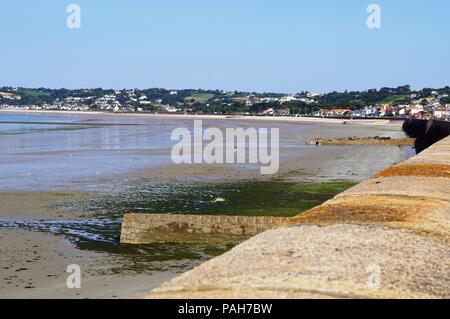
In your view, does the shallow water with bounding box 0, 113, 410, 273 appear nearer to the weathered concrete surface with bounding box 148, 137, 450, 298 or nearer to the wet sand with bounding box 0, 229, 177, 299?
the wet sand with bounding box 0, 229, 177, 299

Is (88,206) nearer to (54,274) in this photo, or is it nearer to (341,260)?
(54,274)

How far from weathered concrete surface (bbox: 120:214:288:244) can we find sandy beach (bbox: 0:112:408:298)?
47 cm

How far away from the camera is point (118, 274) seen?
12.0 metres

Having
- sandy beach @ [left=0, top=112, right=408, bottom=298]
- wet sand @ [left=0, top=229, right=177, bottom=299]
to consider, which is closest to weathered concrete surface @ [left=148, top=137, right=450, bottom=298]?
wet sand @ [left=0, top=229, right=177, bottom=299]

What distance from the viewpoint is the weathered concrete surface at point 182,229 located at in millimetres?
14320

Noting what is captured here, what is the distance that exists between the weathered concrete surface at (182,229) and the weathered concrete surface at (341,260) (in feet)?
17.2

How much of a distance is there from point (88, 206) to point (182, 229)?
257 inches

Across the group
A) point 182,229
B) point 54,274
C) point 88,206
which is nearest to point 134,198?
point 88,206

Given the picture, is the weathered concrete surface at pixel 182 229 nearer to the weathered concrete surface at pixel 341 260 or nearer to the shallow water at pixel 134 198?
the shallow water at pixel 134 198

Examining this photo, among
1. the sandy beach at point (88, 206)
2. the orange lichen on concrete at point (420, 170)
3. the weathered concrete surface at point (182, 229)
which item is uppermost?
the orange lichen on concrete at point (420, 170)

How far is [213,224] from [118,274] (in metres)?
3.06

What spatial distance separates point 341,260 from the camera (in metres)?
5.94

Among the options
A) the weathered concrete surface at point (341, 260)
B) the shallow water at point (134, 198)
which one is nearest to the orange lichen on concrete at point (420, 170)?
the shallow water at point (134, 198)

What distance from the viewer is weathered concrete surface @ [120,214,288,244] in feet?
47.0
